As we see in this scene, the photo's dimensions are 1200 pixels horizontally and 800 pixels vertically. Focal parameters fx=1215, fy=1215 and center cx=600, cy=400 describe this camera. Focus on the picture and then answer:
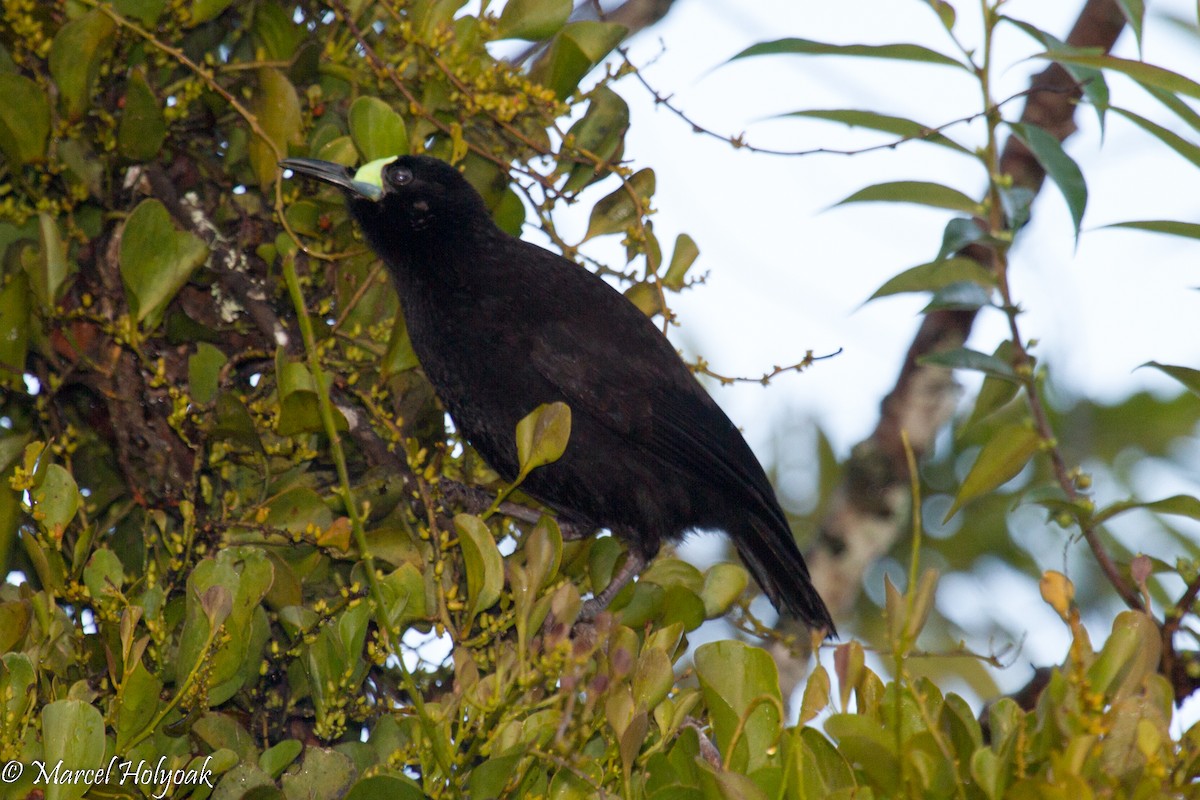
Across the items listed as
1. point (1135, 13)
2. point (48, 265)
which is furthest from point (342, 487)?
point (1135, 13)

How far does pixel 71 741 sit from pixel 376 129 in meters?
1.48

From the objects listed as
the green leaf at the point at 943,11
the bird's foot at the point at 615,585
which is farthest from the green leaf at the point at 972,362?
the bird's foot at the point at 615,585

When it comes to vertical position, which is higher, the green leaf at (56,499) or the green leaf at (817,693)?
the green leaf at (56,499)

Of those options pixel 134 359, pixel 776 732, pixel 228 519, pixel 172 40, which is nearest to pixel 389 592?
pixel 228 519

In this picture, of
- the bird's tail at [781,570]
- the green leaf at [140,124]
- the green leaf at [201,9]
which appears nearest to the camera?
the green leaf at [140,124]

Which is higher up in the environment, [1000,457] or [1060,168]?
[1060,168]

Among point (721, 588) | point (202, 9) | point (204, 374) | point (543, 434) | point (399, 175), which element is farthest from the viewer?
point (399, 175)

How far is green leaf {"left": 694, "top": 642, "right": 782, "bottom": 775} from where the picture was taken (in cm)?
176

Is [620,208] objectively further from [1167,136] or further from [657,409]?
[1167,136]

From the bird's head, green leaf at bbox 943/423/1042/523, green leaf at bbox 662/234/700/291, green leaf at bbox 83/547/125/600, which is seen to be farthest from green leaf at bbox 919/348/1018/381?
green leaf at bbox 83/547/125/600

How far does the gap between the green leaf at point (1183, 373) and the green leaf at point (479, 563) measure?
1.45 metres

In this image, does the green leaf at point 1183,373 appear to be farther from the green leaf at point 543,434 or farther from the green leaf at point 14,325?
the green leaf at point 14,325

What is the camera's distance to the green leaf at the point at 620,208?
2879mm

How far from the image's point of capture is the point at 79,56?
8.32ft
